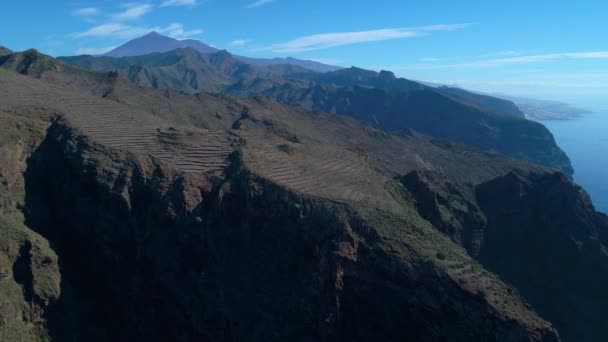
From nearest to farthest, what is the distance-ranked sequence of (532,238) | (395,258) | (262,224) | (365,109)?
(395,258) → (262,224) → (532,238) → (365,109)

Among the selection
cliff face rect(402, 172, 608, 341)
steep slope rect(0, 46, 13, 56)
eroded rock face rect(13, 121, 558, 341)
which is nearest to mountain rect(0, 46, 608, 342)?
eroded rock face rect(13, 121, 558, 341)

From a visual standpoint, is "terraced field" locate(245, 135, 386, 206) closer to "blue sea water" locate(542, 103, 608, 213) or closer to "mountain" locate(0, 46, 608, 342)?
"mountain" locate(0, 46, 608, 342)

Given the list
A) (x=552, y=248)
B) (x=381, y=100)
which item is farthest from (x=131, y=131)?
(x=381, y=100)

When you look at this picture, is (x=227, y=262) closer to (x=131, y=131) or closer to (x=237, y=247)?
(x=237, y=247)

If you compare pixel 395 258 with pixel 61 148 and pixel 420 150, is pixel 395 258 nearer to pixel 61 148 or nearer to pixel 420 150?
pixel 61 148

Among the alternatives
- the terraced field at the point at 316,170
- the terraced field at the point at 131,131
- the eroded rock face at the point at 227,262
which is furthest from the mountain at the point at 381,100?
the eroded rock face at the point at 227,262

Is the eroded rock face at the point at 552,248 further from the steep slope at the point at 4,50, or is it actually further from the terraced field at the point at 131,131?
the steep slope at the point at 4,50

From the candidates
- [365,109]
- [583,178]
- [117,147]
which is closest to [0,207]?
[117,147]
